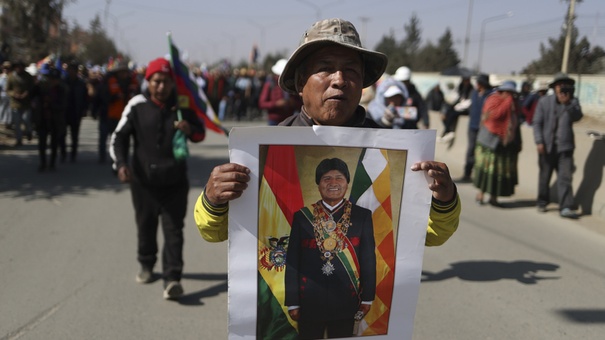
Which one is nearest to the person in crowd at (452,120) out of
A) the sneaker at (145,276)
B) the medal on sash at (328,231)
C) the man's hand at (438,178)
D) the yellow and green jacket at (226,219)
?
the sneaker at (145,276)

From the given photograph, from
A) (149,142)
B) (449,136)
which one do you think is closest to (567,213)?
(449,136)

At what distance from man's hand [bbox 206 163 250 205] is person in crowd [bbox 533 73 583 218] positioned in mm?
7119

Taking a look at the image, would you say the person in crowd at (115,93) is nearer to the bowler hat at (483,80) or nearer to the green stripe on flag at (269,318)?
the bowler hat at (483,80)

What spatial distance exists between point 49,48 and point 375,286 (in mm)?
20639

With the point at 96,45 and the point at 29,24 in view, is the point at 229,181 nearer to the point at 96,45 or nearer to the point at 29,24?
the point at 29,24

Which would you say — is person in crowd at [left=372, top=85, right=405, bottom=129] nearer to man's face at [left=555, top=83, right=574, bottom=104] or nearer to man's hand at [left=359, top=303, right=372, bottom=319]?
man's face at [left=555, top=83, right=574, bottom=104]

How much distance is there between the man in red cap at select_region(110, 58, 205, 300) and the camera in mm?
4586

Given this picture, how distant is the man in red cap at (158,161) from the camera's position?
4.59 m

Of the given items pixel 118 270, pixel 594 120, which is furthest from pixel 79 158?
pixel 594 120

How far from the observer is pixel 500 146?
27.2ft

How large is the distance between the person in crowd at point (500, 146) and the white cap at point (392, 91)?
237 centimetres

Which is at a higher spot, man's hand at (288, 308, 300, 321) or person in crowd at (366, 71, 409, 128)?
person in crowd at (366, 71, 409, 128)

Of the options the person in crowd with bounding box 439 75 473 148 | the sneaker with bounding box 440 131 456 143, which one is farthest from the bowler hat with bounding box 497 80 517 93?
the sneaker with bounding box 440 131 456 143

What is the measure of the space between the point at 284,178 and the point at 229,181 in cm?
17
